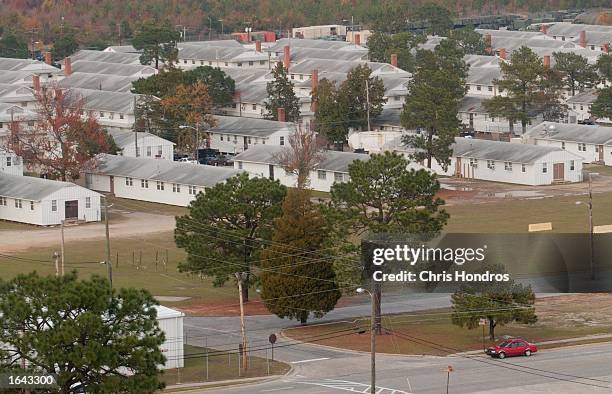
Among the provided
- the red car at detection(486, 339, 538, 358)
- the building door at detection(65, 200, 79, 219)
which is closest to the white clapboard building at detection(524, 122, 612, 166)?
the building door at detection(65, 200, 79, 219)

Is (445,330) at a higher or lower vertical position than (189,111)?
lower

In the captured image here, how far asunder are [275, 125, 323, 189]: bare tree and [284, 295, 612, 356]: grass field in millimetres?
34818

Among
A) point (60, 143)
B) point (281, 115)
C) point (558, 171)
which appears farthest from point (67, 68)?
point (558, 171)

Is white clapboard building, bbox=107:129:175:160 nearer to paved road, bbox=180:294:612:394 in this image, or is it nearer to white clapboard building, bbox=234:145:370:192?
white clapboard building, bbox=234:145:370:192

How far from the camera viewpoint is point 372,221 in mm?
69062

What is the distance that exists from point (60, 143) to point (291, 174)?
14.3 meters

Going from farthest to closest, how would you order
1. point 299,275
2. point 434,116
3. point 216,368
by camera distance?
point 434,116 → point 299,275 → point 216,368

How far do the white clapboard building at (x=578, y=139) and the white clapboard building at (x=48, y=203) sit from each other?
33.1 metres

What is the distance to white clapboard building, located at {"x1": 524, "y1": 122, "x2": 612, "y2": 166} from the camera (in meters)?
117

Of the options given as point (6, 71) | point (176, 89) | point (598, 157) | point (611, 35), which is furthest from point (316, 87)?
point (611, 35)

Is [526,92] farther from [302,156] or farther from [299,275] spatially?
[299,275]

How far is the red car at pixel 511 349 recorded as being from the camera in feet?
208

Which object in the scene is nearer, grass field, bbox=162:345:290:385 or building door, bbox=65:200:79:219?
grass field, bbox=162:345:290:385

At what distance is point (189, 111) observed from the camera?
124000 mm
